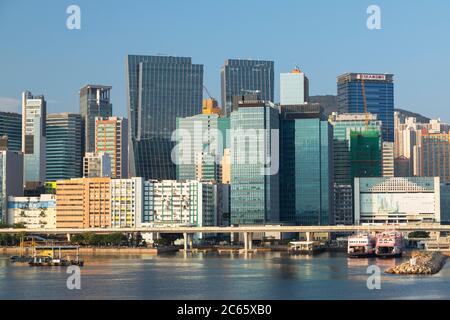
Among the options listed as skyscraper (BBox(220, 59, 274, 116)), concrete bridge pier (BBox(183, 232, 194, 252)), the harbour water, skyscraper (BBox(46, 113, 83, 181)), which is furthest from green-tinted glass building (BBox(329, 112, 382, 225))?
the harbour water

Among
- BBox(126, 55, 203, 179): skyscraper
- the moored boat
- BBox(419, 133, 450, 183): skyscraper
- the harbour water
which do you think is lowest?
the moored boat

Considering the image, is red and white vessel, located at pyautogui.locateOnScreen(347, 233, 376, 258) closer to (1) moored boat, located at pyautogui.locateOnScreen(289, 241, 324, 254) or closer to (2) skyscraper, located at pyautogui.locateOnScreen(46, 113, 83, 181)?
(1) moored boat, located at pyautogui.locateOnScreen(289, 241, 324, 254)

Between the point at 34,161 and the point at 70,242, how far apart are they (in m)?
52.6

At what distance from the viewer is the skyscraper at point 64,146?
15438 cm

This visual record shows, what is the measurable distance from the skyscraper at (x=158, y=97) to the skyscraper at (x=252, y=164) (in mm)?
35572

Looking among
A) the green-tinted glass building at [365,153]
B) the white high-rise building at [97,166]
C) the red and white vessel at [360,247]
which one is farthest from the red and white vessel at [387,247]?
the green-tinted glass building at [365,153]

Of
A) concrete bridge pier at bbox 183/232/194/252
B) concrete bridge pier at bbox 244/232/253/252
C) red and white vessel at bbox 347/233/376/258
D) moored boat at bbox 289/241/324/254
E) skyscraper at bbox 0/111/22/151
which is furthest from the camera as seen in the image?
skyscraper at bbox 0/111/22/151

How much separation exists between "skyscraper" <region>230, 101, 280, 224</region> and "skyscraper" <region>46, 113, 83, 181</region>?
45602 mm

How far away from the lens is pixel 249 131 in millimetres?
113438

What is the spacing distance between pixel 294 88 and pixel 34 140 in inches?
1564

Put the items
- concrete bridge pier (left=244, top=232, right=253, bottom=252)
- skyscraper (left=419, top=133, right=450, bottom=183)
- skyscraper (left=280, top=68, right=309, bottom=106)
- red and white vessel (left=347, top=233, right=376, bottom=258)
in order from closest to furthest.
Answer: red and white vessel (left=347, top=233, right=376, bottom=258), concrete bridge pier (left=244, top=232, right=253, bottom=252), skyscraper (left=280, top=68, right=309, bottom=106), skyscraper (left=419, top=133, right=450, bottom=183)

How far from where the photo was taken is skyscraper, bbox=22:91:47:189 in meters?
151

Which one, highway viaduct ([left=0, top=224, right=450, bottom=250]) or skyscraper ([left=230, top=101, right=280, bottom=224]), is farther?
skyscraper ([left=230, top=101, right=280, bottom=224])
